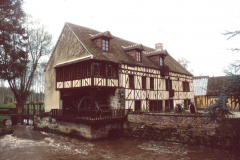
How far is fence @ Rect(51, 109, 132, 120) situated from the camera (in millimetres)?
12122

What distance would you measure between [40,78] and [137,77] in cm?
2614

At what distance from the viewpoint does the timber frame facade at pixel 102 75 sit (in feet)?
44.9

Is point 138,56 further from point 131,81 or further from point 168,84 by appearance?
point 168,84

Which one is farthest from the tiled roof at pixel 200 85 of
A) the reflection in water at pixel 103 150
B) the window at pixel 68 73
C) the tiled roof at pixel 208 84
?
the window at pixel 68 73

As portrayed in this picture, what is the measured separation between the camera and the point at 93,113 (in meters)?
12.0

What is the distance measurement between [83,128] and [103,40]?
6946 mm

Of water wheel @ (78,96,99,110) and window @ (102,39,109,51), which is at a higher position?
window @ (102,39,109,51)

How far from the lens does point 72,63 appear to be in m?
14.4

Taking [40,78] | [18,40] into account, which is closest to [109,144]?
[18,40]

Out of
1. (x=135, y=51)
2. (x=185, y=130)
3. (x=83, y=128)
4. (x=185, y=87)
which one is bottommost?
(x=83, y=128)

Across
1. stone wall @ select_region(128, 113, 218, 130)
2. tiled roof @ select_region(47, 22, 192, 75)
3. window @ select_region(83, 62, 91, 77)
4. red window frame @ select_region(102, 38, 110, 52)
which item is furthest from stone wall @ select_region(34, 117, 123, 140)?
red window frame @ select_region(102, 38, 110, 52)

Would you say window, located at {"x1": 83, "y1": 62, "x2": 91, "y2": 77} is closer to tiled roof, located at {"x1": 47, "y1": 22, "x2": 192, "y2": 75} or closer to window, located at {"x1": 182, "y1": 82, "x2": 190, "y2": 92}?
tiled roof, located at {"x1": 47, "y1": 22, "x2": 192, "y2": 75}

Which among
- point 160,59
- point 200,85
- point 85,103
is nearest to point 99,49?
point 85,103

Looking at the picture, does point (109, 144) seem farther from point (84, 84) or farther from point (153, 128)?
point (84, 84)
